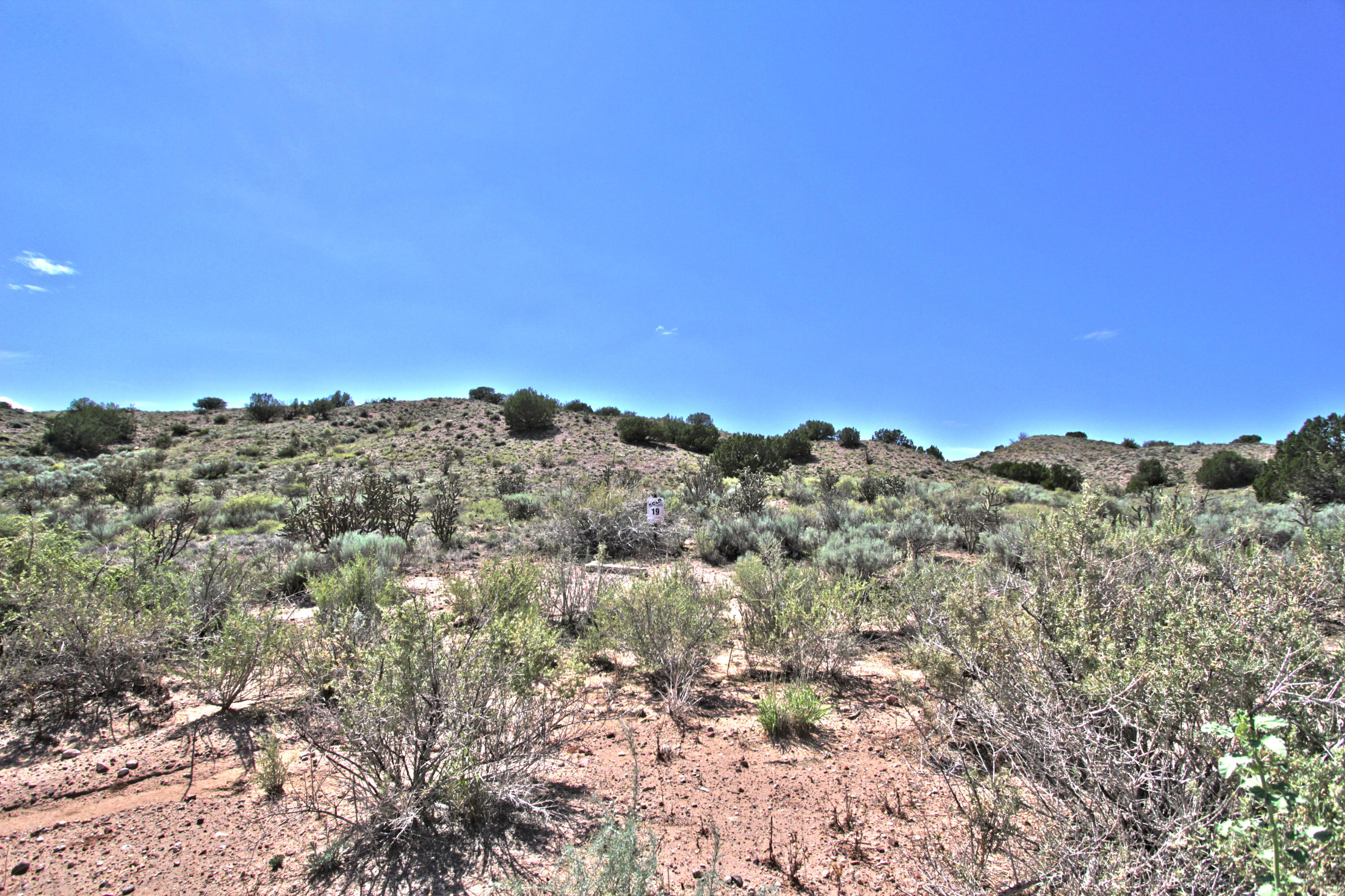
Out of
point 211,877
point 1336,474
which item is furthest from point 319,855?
point 1336,474

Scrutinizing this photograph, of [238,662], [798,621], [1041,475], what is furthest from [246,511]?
[1041,475]

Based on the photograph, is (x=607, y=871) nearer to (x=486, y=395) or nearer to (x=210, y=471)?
(x=210, y=471)

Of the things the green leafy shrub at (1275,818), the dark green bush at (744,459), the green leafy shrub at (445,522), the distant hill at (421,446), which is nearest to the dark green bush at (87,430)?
the distant hill at (421,446)

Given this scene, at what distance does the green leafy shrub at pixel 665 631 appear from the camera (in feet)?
15.1

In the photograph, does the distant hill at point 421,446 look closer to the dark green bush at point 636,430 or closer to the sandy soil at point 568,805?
the dark green bush at point 636,430

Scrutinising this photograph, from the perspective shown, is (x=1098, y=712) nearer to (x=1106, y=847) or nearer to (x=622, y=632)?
(x=1106, y=847)

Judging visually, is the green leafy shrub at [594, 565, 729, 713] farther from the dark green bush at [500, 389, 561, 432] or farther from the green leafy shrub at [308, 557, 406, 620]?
the dark green bush at [500, 389, 561, 432]

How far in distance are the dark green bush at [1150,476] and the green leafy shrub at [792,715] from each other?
2773 cm

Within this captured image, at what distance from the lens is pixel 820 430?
4325 centimetres

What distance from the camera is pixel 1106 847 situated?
6.56ft

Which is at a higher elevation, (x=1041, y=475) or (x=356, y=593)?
(x=1041, y=475)

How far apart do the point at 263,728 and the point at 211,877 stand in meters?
1.53

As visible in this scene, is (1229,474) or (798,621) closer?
(798,621)

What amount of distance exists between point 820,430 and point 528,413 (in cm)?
2148
